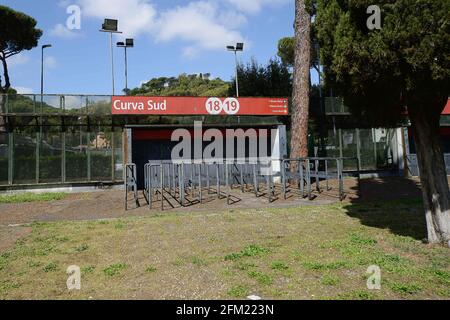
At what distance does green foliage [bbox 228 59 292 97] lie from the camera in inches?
1233

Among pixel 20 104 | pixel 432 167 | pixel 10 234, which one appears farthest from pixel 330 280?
pixel 20 104

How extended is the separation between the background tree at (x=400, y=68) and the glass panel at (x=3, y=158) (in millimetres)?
15849

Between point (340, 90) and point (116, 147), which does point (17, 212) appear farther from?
point (340, 90)

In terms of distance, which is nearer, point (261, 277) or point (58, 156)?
point (261, 277)

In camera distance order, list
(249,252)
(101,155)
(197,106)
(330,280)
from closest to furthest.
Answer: (330,280), (249,252), (101,155), (197,106)

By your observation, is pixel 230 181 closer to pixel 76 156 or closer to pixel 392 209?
pixel 76 156

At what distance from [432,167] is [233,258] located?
3.67 meters

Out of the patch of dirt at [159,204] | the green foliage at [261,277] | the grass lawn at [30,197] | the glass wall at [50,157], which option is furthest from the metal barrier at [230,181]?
the green foliage at [261,277]

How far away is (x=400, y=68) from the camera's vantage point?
17.6 ft

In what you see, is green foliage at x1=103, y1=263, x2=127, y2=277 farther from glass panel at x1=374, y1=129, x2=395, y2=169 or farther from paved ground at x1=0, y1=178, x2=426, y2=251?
glass panel at x1=374, y1=129, x2=395, y2=169

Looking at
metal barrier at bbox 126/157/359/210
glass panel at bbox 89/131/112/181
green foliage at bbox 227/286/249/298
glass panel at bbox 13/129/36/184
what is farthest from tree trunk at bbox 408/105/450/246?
glass panel at bbox 13/129/36/184
